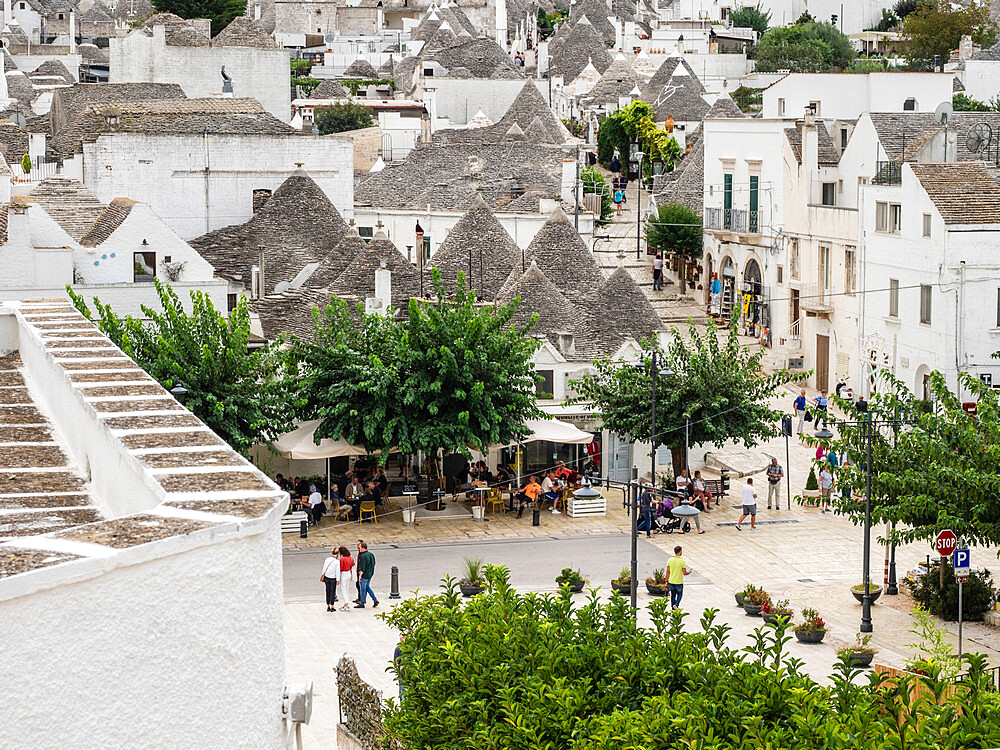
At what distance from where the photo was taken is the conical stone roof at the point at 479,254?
5050 centimetres

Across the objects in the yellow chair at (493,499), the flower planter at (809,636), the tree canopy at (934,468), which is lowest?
the flower planter at (809,636)

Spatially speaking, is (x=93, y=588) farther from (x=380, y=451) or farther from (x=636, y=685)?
(x=380, y=451)

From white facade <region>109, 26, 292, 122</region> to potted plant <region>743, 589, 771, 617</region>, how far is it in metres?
55.1

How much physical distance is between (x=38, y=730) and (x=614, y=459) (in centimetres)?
3155

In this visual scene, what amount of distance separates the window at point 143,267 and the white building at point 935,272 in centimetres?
1993

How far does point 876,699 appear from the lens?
10.9 meters

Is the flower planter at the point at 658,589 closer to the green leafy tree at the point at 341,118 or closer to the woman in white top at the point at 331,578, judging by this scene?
the woman in white top at the point at 331,578

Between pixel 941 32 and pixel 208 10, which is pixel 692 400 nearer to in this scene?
pixel 941 32

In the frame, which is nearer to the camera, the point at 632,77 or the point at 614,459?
the point at 614,459

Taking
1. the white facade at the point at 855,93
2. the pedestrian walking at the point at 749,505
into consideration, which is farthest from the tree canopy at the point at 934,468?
the white facade at the point at 855,93

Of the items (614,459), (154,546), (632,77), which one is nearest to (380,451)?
(614,459)

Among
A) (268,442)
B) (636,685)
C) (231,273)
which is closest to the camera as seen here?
(636,685)

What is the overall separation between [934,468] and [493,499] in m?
13.0

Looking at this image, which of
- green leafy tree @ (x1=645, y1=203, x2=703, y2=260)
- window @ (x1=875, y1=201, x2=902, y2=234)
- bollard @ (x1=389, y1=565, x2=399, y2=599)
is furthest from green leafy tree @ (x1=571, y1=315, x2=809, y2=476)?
green leafy tree @ (x1=645, y1=203, x2=703, y2=260)
